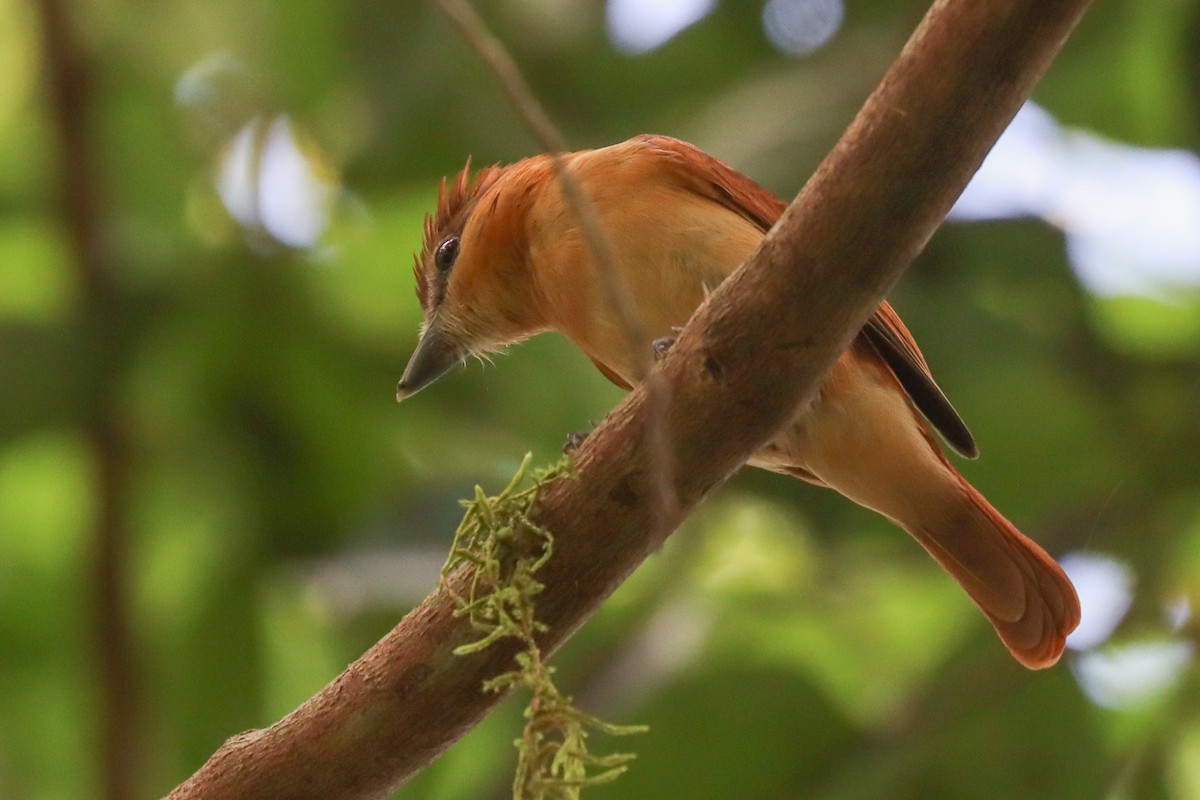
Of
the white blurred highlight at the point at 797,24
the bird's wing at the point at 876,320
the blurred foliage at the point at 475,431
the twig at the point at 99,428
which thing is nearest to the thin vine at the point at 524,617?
the bird's wing at the point at 876,320

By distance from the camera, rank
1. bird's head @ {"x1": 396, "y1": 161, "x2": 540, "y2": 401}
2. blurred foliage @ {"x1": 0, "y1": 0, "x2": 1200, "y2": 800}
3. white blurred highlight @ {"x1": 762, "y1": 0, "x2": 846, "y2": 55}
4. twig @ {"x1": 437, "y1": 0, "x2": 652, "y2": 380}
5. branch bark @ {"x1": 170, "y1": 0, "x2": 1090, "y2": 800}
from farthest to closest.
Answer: white blurred highlight @ {"x1": 762, "y1": 0, "x2": 846, "y2": 55}, blurred foliage @ {"x1": 0, "y1": 0, "x2": 1200, "y2": 800}, bird's head @ {"x1": 396, "y1": 161, "x2": 540, "y2": 401}, branch bark @ {"x1": 170, "y1": 0, "x2": 1090, "y2": 800}, twig @ {"x1": 437, "y1": 0, "x2": 652, "y2": 380}

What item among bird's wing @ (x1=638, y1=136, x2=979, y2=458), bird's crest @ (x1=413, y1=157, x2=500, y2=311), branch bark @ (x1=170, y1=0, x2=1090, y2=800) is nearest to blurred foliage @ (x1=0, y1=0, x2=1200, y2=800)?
bird's crest @ (x1=413, y1=157, x2=500, y2=311)

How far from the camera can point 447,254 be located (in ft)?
9.88

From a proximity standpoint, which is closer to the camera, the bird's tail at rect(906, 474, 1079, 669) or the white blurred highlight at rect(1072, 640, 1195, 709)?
the bird's tail at rect(906, 474, 1079, 669)

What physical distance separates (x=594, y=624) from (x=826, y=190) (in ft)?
7.95

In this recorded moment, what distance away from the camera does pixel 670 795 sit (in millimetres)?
3500

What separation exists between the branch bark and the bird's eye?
1.30 metres

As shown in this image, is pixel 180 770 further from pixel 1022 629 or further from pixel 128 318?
pixel 1022 629

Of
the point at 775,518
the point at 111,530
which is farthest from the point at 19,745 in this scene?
the point at 775,518

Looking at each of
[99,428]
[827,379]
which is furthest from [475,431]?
[827,379]

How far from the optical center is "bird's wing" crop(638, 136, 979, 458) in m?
2.37

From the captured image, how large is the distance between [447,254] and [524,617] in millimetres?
1404

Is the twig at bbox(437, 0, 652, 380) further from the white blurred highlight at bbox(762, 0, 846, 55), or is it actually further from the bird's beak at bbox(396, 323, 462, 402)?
the white blurred highlight at bbox(762, 0, 846, 55)

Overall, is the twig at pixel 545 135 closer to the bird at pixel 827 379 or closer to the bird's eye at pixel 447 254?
the bird at pixel 827 379
